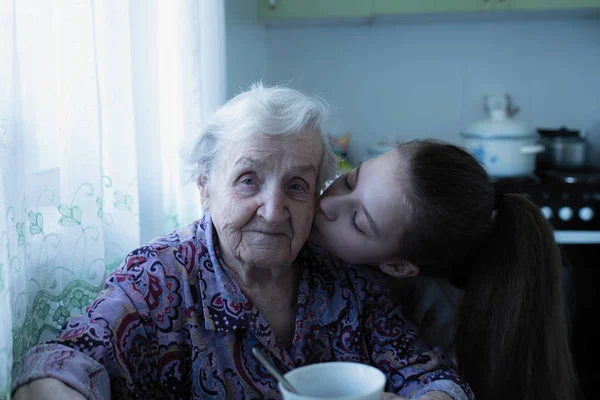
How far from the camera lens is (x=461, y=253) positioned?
1.40 m

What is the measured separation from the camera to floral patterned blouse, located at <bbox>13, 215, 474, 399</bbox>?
1.08m

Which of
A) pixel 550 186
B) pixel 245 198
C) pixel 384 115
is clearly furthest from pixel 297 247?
pixel 384 115

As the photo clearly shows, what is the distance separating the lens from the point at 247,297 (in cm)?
129

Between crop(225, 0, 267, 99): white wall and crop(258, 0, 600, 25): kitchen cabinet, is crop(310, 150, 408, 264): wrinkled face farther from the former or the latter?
crop(258, 0, 600, 25): kitchen cabinet

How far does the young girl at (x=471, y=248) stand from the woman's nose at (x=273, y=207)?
14 centimetres

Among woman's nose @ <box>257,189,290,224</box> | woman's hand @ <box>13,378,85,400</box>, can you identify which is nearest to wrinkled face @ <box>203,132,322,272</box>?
woman's nose @ <box>257,189,290,224</box>

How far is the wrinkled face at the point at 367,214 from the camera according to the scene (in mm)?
1333

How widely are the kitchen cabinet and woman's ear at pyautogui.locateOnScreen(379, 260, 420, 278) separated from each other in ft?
5.71

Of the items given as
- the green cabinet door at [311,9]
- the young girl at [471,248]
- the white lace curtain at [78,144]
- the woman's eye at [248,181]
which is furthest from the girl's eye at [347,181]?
the green cabinet door at [311,9]

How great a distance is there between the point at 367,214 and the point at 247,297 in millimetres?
294

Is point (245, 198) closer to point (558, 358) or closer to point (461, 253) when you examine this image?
point (461, 253)

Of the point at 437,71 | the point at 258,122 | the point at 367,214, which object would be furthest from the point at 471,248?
the point at 437,71

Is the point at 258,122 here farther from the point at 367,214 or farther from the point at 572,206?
the point at 572,206

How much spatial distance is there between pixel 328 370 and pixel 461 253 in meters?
0.65
